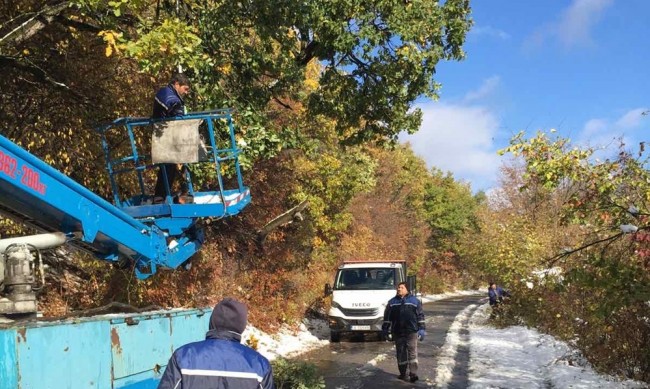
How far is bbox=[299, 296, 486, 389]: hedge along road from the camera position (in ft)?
35.2

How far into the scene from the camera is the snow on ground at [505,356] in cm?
1038

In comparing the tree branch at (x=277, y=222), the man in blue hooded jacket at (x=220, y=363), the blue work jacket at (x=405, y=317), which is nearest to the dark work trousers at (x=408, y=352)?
the blue work jacket at (x=405, y=317)

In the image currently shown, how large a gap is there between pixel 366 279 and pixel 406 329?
695 cm

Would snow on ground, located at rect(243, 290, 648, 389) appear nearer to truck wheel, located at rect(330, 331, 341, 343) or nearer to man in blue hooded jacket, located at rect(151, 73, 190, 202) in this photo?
truck wheel, located at rect(330, 331, 341, 343)

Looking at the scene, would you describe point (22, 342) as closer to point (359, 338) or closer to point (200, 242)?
point (200, 242)

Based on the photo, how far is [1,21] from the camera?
30.0ft

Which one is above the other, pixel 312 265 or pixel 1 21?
pixel 1 21

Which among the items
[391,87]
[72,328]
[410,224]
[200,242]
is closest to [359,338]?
[391,87]

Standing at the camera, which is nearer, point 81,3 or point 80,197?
point 80,197

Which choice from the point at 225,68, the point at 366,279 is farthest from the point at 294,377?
the point at 366,279

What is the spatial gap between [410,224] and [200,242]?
48801mm

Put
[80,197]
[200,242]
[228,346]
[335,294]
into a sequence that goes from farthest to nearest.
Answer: [335,294] → [200,242] → [80,197] → [228,346]

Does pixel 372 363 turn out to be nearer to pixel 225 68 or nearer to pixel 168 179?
pixel 225 68

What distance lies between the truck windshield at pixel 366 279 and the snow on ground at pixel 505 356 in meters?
1.83
